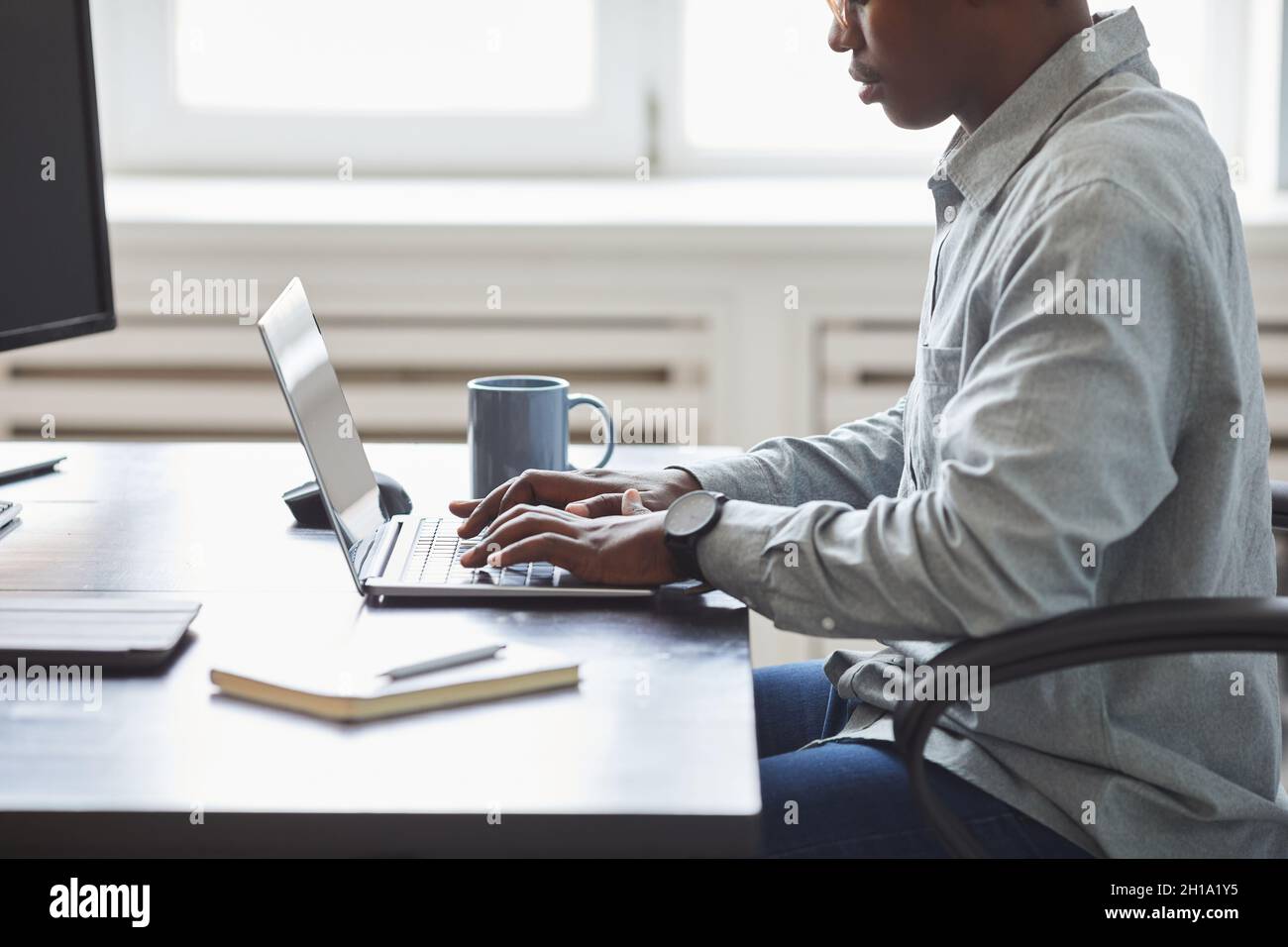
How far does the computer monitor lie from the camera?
1491 millimetres

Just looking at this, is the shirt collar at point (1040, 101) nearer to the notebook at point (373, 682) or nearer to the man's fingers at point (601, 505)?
the man's fingers at point (601, 505)

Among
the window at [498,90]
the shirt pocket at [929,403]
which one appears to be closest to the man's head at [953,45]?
the shirt pocket at [929,403]

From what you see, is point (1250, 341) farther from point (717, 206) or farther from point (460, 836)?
point (717, 206)

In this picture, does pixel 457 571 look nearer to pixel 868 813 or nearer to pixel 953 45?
pixel 868 813

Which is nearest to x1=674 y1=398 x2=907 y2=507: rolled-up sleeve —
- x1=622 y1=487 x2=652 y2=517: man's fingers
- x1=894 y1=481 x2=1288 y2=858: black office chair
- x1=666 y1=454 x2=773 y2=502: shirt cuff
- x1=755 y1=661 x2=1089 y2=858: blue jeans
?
x1=666 y1=454 x2=773 y2=502: shirt cuff

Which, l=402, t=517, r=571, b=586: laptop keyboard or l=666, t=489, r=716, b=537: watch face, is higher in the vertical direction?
l=666, t=489, r=716, b=537: watch face

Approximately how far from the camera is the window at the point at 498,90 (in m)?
2.62

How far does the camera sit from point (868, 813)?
1.09 metres

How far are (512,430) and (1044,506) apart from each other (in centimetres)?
59

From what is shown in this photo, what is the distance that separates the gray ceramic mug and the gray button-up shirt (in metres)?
0.33

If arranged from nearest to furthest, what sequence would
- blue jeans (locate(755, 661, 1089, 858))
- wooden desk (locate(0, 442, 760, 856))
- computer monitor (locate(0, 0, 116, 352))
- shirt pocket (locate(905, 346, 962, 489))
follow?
1. wooden desk (locate(0, 442, 760, 856))
2. blue jeans (locate(755, 661, 1089, 858))
3. shirt pocket (locate(905, 346, 962, 489))
4. computer monitor (locate(0, 0, 116, 352))

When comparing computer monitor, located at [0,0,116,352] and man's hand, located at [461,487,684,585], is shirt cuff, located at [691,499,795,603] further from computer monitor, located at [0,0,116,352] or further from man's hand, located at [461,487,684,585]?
computer monitor, located at [0,0,116,352]

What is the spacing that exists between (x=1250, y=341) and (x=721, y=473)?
0.47 m
